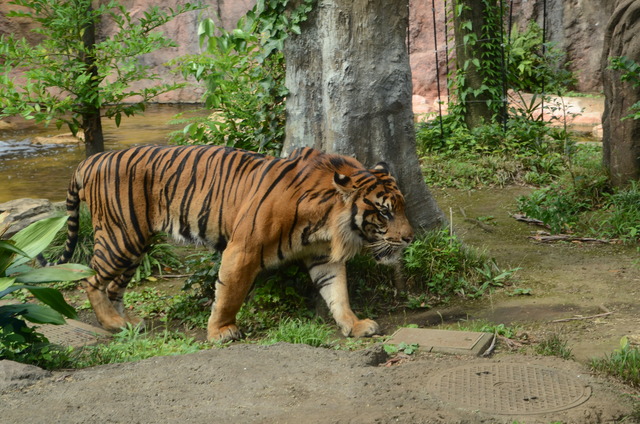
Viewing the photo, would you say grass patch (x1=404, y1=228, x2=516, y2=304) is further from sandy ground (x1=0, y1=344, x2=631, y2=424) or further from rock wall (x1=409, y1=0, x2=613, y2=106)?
rock wall (x1=409, y1=0, x2=613, y2=106)

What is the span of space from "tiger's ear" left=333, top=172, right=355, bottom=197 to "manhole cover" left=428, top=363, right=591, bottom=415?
1.69 m

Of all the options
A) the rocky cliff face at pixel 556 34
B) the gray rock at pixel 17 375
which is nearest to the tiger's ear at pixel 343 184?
the gray rock at pixel 17 375

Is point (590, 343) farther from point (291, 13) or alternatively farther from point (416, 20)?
point (416, 20)

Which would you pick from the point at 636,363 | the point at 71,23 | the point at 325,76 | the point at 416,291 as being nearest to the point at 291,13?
the point at 325,76

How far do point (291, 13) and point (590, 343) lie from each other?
11.2 ft

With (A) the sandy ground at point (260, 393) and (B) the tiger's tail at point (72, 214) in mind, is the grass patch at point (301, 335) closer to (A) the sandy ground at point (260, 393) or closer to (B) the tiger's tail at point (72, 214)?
(A) the sandy ground at point (260, 393)

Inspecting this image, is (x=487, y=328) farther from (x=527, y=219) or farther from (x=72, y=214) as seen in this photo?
(x=72, y=214)

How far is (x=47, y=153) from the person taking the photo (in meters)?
14.8

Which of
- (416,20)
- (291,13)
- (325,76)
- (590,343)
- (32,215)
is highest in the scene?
(416,20)

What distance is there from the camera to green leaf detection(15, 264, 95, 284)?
173 inches

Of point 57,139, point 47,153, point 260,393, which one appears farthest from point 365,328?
point 57,139

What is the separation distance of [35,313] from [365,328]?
85.2 inches

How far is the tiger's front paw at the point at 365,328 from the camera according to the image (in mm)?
5250

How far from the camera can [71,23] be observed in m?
8.16
